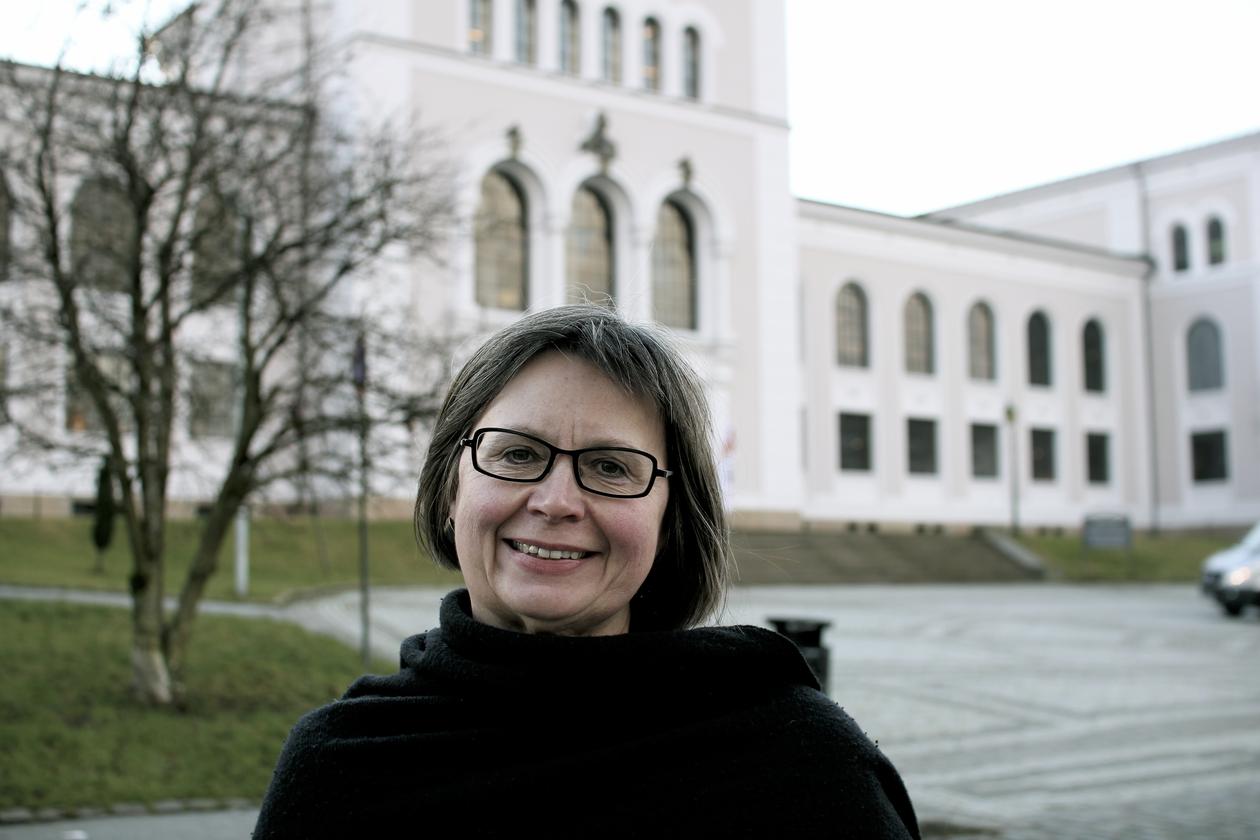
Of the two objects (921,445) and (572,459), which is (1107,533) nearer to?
(921,445)

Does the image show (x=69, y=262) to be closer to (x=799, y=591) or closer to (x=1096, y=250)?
(x=799, y=591)

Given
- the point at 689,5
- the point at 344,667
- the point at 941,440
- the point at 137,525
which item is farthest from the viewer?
the point at 941,440

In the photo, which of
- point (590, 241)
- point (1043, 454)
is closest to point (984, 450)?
point (1043, 454)

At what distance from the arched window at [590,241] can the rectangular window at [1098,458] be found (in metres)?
24.9

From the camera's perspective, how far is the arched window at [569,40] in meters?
42.9

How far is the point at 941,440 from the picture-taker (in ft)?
173

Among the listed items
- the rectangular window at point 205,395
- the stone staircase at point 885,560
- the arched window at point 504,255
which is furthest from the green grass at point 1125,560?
the rectangular window at point 205,395

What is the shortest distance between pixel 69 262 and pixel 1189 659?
50.9 ft

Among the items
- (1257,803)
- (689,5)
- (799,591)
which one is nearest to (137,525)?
(1257,803)

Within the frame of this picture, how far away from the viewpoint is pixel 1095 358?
58625mm

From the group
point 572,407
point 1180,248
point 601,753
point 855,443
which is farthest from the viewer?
point 1180,248

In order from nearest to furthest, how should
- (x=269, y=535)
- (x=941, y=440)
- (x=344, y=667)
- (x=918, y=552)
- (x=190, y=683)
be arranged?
(x=190, y=683)
(x=344, y=667)
(x=269, y=535)
(x=918, y=552)
(x=941, y=440)

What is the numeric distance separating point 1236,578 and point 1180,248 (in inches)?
1427

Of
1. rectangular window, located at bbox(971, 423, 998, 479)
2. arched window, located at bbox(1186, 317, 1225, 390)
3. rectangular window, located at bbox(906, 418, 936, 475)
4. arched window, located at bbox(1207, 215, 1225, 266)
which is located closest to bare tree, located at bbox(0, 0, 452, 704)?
rectangular window, located at bbox(906, 418, 936, 475)
